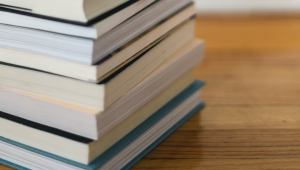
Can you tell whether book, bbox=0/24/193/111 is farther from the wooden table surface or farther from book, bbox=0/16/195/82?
the wooden table surface

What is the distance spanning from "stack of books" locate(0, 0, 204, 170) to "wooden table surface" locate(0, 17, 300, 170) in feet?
0.20

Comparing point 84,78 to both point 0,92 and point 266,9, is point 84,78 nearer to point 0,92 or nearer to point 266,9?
point 0,92

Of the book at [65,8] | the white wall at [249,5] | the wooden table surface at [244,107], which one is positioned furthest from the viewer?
the white wall at [249,5]

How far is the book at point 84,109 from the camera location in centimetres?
56

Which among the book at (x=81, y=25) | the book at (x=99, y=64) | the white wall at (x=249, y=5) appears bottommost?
the white wall at (x=249, y=5)

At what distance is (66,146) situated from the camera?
0.58 meters

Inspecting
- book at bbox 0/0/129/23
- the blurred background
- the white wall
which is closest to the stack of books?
book at bbox 0/0/129/23

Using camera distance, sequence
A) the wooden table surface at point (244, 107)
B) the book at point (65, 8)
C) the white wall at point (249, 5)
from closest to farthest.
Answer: the book at point (65, 8) < the wooden table surface at point (244, 107) < the white wall at point (249, 5)

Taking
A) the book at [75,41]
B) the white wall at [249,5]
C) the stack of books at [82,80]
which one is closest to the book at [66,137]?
the stack of books at [82,80]

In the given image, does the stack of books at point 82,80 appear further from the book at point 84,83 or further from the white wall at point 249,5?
the white wall at point 249,5

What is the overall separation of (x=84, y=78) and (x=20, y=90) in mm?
116

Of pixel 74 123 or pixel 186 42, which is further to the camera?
pixel 186 42

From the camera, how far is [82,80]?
1.81 feet

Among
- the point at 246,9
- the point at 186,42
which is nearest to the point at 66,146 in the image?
the point at 186,42
